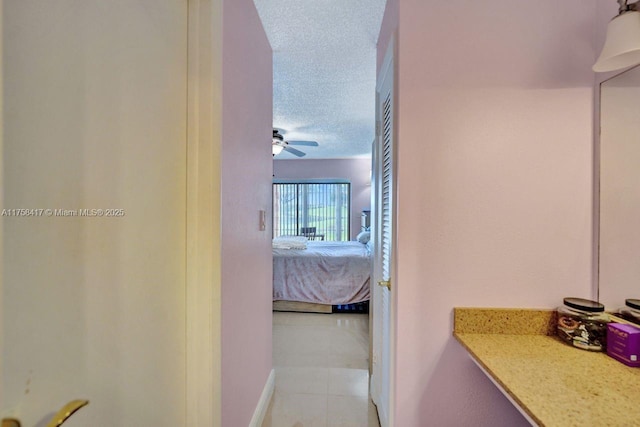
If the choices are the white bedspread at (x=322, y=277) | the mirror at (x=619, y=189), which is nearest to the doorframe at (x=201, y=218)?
the mirror at (x=619, y=189)

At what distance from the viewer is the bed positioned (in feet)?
11.5

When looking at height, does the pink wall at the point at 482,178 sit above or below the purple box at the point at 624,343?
above

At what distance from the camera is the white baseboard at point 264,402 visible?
155cm

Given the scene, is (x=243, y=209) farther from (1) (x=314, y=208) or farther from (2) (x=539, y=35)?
(1) (x=314, y=208)

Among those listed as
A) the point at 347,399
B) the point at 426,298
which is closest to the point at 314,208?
the point at 347,399

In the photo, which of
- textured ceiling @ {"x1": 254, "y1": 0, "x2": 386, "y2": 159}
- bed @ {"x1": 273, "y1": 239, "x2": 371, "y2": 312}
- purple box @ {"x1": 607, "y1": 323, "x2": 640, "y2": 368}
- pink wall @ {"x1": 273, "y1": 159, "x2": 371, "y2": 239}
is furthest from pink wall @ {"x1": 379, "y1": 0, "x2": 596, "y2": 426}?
pink wall @ {"x1": 273, "y1": 159, "x2": 371, "y2": 239}

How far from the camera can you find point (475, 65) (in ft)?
3.59

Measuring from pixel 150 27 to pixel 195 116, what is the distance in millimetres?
260

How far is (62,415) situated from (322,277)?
10.3 ft

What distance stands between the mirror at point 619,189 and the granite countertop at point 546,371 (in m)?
0.27

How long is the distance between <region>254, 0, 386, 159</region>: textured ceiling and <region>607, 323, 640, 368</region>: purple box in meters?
1.75

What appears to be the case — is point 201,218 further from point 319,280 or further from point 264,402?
point 319,280

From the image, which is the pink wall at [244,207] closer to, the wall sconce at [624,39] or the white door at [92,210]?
the white door at [92,210]

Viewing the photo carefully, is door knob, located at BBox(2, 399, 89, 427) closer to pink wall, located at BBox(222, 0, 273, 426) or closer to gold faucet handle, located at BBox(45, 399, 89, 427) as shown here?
gold faucet handle, located at BBox(45, 399, 89, 427)
